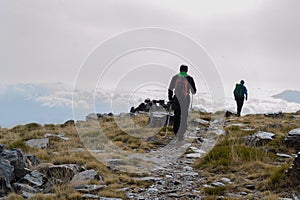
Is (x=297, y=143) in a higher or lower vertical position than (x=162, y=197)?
higher

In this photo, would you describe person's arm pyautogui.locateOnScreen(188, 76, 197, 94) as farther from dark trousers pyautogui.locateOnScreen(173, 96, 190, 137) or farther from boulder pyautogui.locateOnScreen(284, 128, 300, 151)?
boulder pyautogui.locateOnScreen(284, 128, 300, 151)

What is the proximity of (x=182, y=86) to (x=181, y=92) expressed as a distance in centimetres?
22

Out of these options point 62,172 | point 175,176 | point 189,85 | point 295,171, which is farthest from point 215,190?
point 189,85

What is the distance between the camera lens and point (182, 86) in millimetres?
12539

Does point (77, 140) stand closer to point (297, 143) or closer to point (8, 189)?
point (8, 189)

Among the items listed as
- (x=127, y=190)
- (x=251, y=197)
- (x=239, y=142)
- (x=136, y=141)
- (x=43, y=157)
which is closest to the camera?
(x=251, y=197)

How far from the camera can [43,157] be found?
29.7 feet

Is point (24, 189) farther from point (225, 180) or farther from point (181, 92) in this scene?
point (181, 92)

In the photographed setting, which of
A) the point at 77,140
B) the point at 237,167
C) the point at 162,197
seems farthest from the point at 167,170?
the point at 77,140

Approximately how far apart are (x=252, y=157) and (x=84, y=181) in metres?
4.19

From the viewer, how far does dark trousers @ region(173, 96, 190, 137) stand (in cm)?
1272

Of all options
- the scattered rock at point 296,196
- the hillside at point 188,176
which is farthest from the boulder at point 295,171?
the scattered rock at point 296,196

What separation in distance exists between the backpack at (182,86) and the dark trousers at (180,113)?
207 mm

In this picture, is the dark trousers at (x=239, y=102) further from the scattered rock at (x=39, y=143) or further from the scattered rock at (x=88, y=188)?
the scattered rock at (x=88, y=188)
